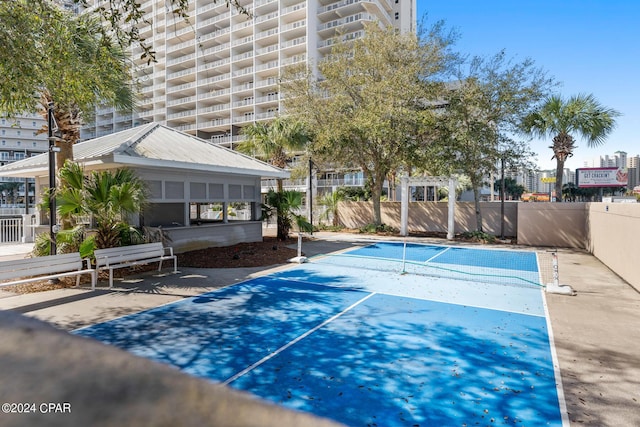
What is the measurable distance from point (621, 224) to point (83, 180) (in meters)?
17.3

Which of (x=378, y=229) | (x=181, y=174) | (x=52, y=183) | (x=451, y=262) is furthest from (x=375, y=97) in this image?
(x=52, y=183)

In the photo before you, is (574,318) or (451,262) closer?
(574,318)

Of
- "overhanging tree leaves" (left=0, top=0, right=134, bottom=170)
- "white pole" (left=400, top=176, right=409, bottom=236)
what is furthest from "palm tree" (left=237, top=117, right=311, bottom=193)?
"overhanging tree leaves" (left=0, top=0, right=134, bottom=170)

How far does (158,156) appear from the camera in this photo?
13.8 metres

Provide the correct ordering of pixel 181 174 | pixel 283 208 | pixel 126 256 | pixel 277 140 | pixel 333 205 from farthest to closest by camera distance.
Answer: pixel 333 205 → pixel 277 140 → pixel 283 208 → pixel 181 174 → pixel 126 256

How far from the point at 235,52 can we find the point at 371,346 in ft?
223

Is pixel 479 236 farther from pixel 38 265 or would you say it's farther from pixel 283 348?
pixel 38 265

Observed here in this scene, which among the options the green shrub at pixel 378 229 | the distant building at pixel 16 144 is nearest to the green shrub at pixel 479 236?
the green shrub at pixel 378 229

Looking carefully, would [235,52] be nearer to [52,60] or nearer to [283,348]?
[52,60]

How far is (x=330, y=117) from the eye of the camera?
22.7m

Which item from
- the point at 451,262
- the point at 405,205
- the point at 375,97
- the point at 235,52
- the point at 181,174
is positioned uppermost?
the point at 235,52

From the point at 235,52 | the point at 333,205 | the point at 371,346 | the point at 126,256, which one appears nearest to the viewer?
the point at 371,346

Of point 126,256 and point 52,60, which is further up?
point 52,60

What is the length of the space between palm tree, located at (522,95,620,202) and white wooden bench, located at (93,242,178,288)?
20266 mm
